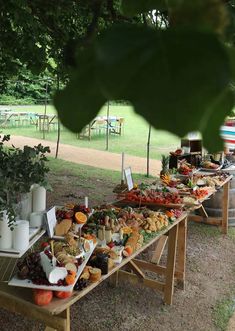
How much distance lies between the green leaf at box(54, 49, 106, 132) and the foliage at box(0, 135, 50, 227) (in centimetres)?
204

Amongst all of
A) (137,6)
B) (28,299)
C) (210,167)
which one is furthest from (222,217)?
(137,6)

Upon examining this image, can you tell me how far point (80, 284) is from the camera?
2.03m

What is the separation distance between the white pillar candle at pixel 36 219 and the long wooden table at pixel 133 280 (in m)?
0.53

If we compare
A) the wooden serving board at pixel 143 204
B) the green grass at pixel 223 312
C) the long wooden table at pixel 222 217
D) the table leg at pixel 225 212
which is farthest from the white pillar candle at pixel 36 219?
the table leg at pixel 225 212

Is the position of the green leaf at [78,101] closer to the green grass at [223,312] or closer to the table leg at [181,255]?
the green grass at [223,312]

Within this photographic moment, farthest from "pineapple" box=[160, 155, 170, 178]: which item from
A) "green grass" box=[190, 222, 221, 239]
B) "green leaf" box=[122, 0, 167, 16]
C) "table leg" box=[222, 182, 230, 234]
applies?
"green leaf" box=[122, 0, 167, 16]

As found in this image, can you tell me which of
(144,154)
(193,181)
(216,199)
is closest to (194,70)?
(193,181)

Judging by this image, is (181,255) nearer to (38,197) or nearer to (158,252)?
(158,252)

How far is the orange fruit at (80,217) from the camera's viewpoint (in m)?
2.72

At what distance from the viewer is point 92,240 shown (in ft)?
8.23

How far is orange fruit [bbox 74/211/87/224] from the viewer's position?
2.72 m

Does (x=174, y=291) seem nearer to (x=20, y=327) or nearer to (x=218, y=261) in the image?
(x=218, y=261)

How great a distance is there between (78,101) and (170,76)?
0.19ft

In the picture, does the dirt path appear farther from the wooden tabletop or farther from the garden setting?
the wooden tabletop
